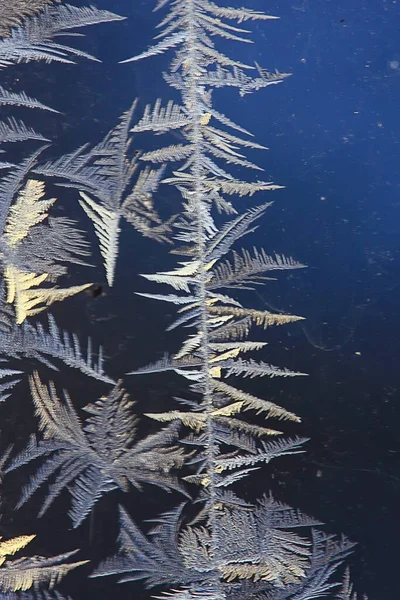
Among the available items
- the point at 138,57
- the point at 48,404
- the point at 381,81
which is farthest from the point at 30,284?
the point at 381,81

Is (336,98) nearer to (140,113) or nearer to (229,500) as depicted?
(140,113)

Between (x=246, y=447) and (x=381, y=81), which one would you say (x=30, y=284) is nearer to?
(x=246, y=447)

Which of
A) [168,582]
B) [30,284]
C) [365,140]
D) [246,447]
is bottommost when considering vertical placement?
[168,582]

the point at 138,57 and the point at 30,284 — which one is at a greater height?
the point at 138,57

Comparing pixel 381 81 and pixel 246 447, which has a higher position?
pixel 381 81

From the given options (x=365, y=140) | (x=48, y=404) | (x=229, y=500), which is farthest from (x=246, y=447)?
(x=365, y=140)
